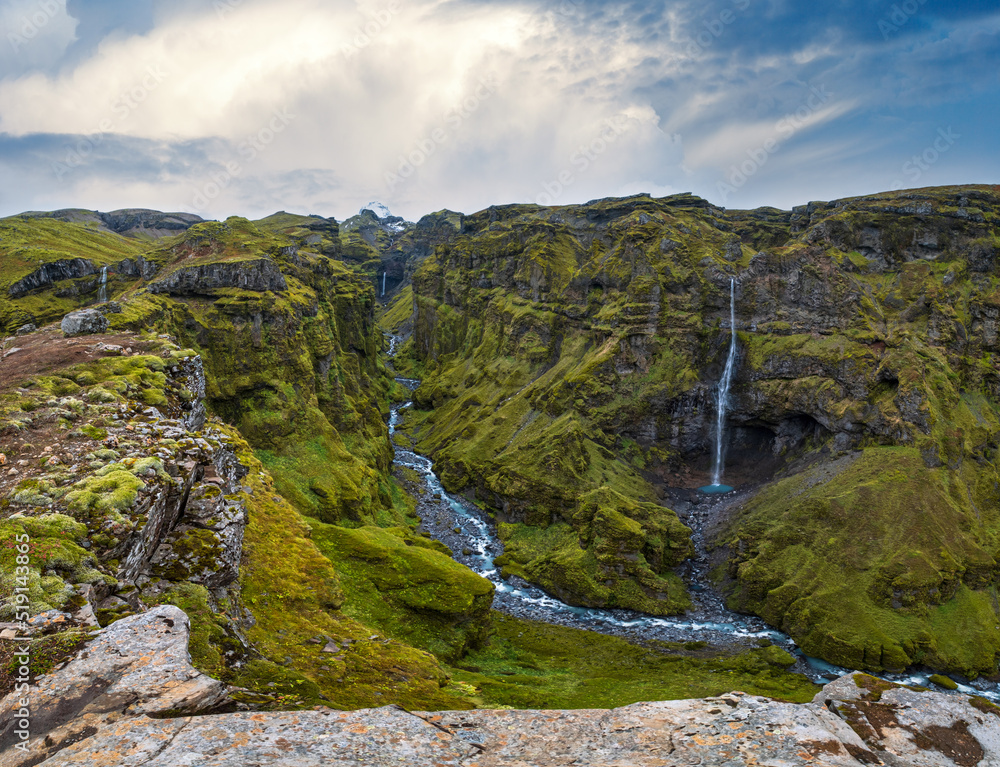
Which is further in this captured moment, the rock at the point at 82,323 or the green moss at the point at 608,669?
the green moss at the point at 608,669

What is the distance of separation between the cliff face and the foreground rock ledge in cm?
5387

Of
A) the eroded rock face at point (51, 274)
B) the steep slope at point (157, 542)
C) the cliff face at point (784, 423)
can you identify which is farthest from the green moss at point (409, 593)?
the eroded rock face at point (51, 274)

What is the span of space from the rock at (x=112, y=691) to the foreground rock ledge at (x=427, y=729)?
0.9 inches

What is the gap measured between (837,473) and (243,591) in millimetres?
80256

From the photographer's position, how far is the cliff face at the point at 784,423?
64188mm

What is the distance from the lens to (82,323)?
3509 cm

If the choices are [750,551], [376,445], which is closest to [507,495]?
[376,445]

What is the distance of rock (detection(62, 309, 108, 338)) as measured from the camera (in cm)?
3434

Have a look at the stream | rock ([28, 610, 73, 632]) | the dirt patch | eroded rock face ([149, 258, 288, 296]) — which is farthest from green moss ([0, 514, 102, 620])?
eroded rock face ([149, 258, 288, 296])

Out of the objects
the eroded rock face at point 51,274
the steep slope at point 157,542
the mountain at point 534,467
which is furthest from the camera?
the eroded rock face at point 51,274

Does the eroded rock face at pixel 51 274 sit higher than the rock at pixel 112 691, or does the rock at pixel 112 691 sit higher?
the eroded rock face at pixel 51 274

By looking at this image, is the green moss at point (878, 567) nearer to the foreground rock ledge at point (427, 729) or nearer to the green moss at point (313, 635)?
the green moss at point (313, 635)

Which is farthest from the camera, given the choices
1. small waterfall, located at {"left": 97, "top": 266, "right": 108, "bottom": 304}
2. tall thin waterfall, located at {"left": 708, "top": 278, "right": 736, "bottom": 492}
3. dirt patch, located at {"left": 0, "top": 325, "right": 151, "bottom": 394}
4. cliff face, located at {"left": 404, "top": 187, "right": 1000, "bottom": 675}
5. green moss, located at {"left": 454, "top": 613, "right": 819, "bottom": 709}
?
tall thin waterfall, located at {"left": 708, "top": 278, "right": 736, "bottom": 492}

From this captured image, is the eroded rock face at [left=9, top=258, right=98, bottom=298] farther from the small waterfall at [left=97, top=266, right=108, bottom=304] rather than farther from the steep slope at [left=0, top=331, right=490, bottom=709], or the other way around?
the steep slope at [left=0, top=331, right=490, bottom=709]
